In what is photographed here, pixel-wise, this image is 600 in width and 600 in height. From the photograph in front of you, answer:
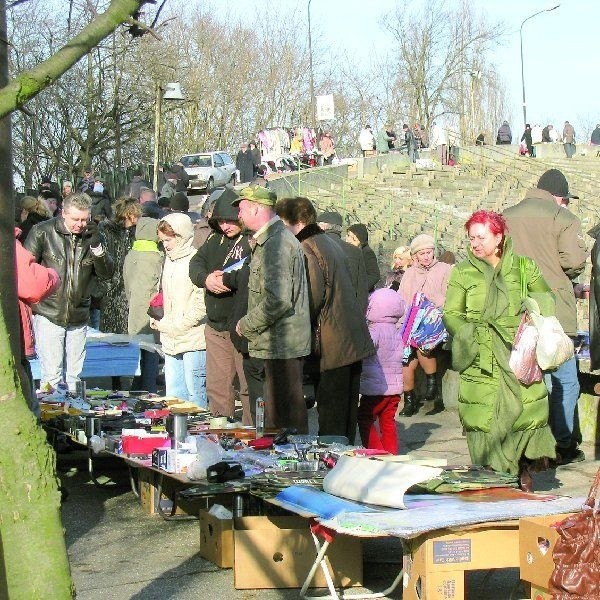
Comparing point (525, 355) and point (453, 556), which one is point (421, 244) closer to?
point (525, 355)

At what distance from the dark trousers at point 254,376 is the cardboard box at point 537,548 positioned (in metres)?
4.06

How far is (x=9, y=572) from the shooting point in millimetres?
3945

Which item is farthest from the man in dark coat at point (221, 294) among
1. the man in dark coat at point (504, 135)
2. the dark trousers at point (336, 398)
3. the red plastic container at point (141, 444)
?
the man in dark coat at point (504, 135)

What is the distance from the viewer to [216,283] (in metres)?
9.77

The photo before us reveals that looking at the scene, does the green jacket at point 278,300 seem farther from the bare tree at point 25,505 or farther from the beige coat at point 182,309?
the bare tree at point 25,505

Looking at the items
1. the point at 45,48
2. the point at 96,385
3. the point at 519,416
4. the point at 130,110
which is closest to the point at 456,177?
the point at 130,110

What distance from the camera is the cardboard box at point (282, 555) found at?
6.36m

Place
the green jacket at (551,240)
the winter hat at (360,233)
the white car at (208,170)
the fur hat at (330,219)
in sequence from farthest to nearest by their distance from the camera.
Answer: the white car at (208,170) → the winter hat at (360,233) → the fur hat at (330,219) → the green jacket at (551,240)

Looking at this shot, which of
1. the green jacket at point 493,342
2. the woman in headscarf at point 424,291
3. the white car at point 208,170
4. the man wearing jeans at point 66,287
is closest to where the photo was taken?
the green jacket at point 493,342

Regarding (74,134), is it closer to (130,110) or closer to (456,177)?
Answer: (130,110)

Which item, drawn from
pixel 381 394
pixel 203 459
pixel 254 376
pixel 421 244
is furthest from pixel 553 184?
pixel 203 459

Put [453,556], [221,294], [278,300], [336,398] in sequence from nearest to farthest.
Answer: [453,556] < [278,300] < [336,398] < [221,294]

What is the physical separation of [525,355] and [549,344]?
148 mm

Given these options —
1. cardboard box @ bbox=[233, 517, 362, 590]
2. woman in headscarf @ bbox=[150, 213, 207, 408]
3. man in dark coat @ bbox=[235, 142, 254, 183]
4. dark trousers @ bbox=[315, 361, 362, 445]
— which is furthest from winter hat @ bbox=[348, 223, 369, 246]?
man in dark coat @ bbox=[235, 142, 254, 183]
